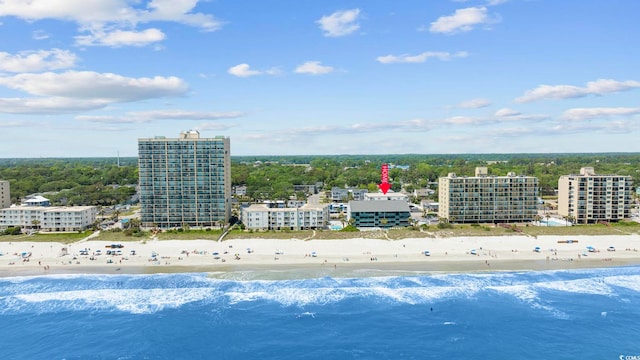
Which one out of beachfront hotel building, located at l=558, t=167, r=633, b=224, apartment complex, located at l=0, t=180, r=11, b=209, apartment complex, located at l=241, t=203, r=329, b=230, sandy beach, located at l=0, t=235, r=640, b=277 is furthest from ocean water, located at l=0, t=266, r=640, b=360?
apartment complex, located at l=0, t=180, r=11, b=209

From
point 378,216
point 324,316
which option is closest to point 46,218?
point 378,216

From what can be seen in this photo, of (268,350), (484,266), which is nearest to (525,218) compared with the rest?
(484,266)

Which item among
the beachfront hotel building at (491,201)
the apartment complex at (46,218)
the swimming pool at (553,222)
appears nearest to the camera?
the apartment complex at (46,218)

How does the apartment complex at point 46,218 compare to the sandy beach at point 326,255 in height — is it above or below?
above

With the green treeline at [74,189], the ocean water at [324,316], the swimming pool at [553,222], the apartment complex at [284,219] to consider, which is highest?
Result: the green treeline at [74,189]

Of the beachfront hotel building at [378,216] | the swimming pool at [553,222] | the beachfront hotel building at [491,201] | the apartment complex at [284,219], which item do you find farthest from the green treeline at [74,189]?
the swimming pool at [553,222]

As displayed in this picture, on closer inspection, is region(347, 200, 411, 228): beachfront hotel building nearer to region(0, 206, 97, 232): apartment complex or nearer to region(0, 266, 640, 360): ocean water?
region(0, 266, 640, 360): ocean water

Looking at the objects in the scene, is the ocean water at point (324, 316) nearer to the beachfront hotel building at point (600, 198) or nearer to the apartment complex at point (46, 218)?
the apartment complex at point (46, 218)
